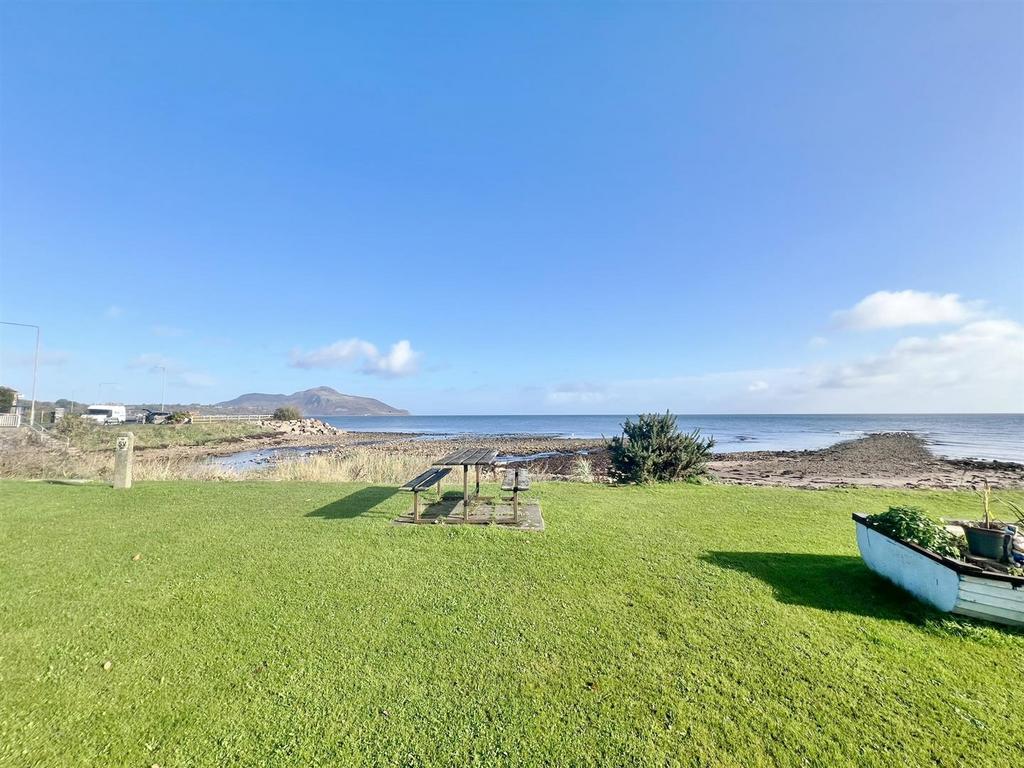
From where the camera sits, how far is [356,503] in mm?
8391

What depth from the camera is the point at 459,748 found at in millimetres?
A: 2461

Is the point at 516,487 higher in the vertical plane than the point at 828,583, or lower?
higher

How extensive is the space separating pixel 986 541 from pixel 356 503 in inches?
335

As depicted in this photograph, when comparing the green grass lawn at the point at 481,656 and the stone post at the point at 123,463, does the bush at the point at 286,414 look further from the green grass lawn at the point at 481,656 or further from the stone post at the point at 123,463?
the green grass lawn at the point at 481,656

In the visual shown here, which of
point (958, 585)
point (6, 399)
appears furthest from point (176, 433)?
point (958, 585)

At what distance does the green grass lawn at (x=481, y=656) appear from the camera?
2.50 metres

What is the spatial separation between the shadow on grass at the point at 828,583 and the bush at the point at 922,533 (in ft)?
1.74

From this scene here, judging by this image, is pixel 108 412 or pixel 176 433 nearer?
pixel 176 433

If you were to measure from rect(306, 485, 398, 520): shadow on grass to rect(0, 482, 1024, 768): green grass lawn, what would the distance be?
1335mm

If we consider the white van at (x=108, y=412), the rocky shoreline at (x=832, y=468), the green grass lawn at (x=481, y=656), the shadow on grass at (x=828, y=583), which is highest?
the white van at (x=108, y=412)

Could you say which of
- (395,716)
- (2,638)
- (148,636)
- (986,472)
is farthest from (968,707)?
(986,472)

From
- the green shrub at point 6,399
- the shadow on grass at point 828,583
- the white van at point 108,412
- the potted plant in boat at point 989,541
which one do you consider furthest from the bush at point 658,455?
the white van at point 108,412

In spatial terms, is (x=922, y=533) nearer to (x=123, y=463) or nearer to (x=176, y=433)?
(x=123, y=463)

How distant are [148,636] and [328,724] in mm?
2030
